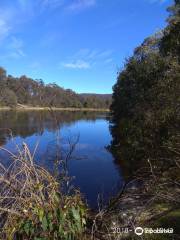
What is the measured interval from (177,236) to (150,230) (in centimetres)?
48

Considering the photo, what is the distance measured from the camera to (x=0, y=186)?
564cm

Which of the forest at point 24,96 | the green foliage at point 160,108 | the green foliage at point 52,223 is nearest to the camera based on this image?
the green foliage at point 52,223

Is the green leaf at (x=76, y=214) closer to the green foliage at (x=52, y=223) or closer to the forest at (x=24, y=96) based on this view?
the green foliage at (x=52, y=223)

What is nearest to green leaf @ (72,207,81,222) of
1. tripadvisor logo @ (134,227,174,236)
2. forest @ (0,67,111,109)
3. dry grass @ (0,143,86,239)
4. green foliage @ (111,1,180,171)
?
dry grass @ (0,143,86,239)

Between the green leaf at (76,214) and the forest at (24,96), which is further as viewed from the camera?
the forest at (24,96)

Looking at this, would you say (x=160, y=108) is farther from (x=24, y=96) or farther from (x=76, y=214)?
(x=24, y=96)

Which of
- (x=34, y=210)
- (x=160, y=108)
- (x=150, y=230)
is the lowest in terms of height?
(x=150, y=230)

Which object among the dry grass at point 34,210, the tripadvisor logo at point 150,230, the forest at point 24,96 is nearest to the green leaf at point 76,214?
the dry grass at point 34,210

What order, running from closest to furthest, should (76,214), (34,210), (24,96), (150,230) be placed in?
(34,210) < (76,214) < (150,230) < (24,96)

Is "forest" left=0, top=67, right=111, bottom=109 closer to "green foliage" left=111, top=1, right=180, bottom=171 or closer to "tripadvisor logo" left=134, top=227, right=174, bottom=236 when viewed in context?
"green foliage" left=111, top=1, right=180, bottom=171

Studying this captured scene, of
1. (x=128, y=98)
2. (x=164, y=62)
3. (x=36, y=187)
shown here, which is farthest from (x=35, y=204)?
(x=128, y=98)

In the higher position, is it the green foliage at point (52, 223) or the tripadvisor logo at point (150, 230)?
the green foliage at point (52, 223)

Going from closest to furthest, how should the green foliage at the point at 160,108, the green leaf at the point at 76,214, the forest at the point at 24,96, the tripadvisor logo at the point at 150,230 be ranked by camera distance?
the green leaf at the point at 76,214 → the tripadvisor logo at the point at 150,230 → the green foliage at the point at 160,108 → the forest at the point at 24,96

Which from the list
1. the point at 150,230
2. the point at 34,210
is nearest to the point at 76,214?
the point at 34,210
